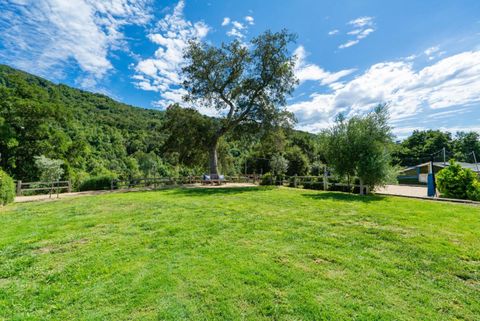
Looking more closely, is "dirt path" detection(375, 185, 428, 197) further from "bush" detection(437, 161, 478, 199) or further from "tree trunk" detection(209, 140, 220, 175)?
"tree trunk" detection(209, 140, 220, 175)

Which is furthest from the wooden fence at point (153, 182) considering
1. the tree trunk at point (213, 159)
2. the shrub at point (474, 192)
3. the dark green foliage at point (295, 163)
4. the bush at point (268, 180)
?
the dark green foliage at point (295, 163)

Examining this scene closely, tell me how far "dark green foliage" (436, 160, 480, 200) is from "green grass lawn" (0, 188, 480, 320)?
5224mm

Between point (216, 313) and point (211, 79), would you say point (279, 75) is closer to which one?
point (211, 79)

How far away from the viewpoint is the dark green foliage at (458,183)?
31.0 ft

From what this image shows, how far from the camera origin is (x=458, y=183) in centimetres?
984

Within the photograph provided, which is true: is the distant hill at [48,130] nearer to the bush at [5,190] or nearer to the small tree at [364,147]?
the bush at [5,190]

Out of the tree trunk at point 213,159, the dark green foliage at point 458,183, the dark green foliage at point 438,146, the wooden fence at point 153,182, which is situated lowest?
the wooden fence at point 153,182

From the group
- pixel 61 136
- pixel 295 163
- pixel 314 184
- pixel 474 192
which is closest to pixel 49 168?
pixel 61 136

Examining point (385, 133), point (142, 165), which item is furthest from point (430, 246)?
point (142, 165)

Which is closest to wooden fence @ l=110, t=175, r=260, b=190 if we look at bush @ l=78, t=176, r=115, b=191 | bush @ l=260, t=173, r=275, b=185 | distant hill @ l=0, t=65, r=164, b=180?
bush @ l=78, t=176, r=115, b=191

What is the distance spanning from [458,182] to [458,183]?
4 cm

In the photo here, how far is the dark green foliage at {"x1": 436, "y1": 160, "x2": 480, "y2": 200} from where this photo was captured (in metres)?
9.45

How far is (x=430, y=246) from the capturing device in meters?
4.08

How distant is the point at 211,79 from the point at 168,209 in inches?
569
